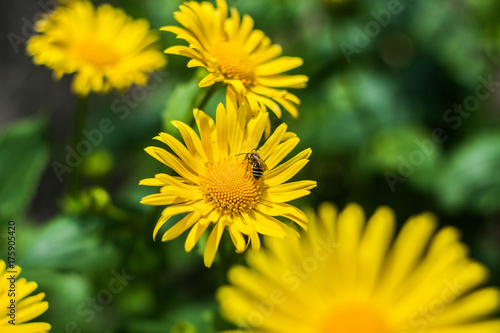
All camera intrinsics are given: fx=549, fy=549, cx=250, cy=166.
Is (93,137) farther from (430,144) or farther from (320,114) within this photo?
(430,144)

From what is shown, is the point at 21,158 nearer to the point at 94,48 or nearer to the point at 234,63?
the point at 94,48

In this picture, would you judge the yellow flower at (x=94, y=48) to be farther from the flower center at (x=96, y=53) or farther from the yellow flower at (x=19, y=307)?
the yellow flower at (x=19, y=307)

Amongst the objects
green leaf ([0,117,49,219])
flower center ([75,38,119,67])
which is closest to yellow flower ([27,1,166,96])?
flower center ([75,38,119,67])

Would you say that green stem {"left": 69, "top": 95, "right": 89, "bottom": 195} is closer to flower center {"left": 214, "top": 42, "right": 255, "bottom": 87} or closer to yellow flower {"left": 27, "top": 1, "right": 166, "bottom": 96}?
yellow flower {"left": 27, "top": 1, "right": 166, "bottom": 96}

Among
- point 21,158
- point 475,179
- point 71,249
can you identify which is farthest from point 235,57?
point 475,179

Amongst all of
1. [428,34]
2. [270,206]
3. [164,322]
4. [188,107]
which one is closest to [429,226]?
[270,206]
